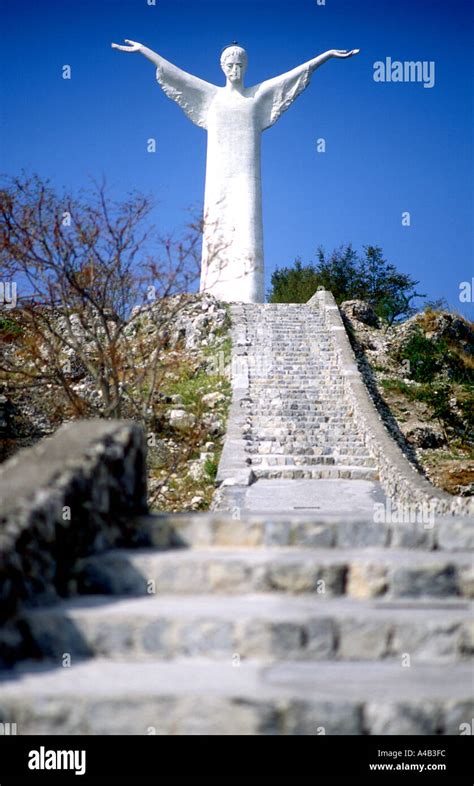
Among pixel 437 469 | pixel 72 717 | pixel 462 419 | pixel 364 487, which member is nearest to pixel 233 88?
pixel 462 419

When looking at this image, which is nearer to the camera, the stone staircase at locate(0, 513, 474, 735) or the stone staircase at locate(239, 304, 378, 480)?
the stone staircase at locate(0, 513, 474, 735)

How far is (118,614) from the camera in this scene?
3.08 metres

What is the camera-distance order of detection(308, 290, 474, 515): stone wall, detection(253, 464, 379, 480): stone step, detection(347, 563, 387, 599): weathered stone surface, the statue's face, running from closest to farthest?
detection(347, 563, 387, 599): weathered stone surface < detection(308, 290, 474, 515): stone wall < detection(253, 464, 379, 480): stone step < the statue's face

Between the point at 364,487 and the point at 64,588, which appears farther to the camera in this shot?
the point at 364,487

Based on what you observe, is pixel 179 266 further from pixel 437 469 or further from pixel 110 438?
pixel 110 438

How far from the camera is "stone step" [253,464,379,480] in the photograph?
37.5 feet

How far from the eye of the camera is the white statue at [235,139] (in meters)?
21.7

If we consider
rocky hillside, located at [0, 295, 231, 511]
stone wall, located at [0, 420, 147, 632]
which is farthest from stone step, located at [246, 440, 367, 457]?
stone wall, located at [0, 420, 147, 632]

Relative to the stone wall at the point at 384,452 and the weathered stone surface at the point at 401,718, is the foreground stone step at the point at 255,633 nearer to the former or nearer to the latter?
the weathered stone surface at the point at 401,718

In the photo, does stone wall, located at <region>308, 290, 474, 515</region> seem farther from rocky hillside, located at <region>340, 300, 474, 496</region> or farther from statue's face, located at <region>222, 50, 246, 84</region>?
statue's face, located at <region>222, 50, 246, 84</region>

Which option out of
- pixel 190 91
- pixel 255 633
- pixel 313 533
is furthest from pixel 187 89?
pixel 255 633

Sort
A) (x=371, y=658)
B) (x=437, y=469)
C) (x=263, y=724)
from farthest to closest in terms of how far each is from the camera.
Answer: (x=437, y=469) < (x=371, y=658) < (x=263, y=724)

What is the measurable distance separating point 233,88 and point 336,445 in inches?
526
